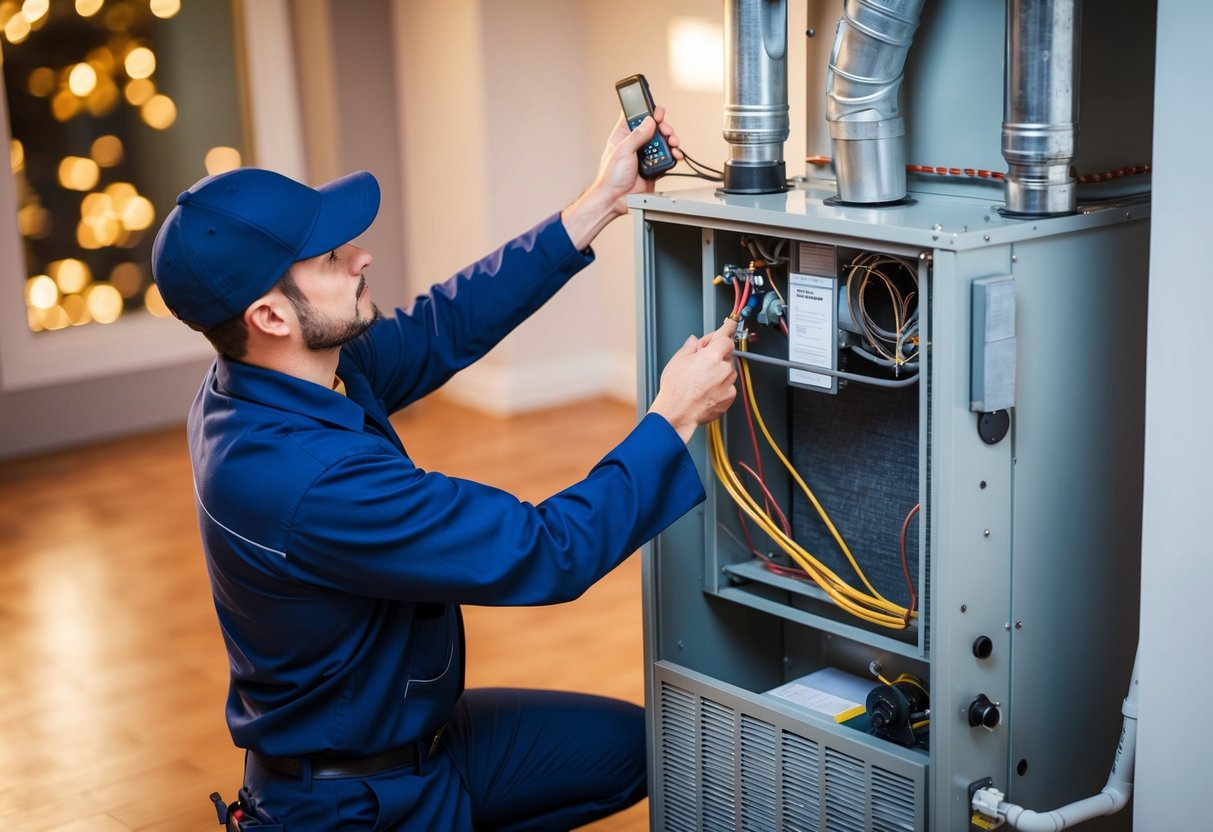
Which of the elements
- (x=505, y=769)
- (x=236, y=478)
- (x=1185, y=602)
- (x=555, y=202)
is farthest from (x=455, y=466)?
(x=1185, y=602)

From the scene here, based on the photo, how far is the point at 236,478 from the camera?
5.65 ft

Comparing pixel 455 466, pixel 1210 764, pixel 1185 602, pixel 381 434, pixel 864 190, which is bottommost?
pixel 455 466

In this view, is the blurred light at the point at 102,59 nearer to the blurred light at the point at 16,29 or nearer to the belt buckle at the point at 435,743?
the blurred light at the point at 16,29

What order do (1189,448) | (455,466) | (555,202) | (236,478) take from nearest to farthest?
(1189,448) < (236,478) < (455,466) < (555,202)

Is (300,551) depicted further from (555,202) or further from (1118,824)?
(555,202)

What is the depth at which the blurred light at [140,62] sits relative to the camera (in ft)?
14.8

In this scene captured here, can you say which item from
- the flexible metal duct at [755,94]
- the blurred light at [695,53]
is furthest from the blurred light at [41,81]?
the flexible metal duct at [755,94]

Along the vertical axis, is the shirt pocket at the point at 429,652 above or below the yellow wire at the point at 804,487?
below

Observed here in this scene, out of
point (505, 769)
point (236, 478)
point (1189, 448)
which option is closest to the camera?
point (1189, 448)

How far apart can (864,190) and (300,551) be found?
0.79 metres

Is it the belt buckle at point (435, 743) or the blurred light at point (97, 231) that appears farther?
the blurred light at point (97, 231)

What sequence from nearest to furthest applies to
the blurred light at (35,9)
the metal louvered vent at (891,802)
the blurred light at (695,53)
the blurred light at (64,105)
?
the metal louvered vent at (891,802) → the blurred light at (695,53) → the blurred light at (35,9) → the blurred light at (64,105)

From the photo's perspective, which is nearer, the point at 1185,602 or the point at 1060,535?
the point at 1185,602

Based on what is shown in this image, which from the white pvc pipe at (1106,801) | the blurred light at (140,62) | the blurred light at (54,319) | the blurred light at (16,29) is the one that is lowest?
the white pvc pipe at (1106,801)
